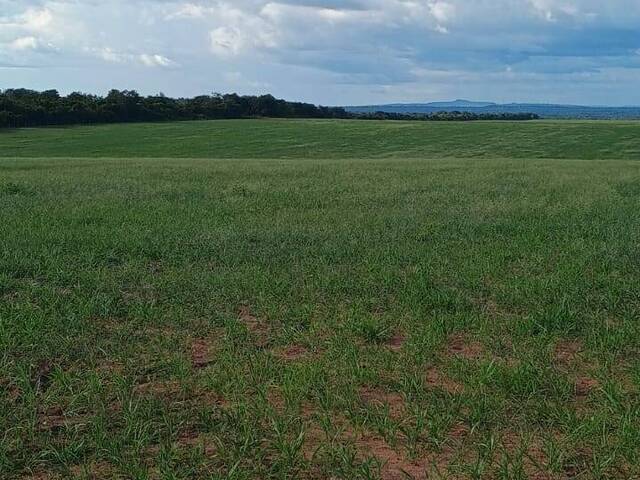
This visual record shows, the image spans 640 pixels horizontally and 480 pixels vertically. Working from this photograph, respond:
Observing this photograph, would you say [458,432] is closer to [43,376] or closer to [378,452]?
[378,452]

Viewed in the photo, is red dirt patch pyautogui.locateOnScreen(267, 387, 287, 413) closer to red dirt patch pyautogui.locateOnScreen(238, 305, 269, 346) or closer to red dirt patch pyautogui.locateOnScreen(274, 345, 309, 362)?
red dirt patch pyautogui.locateOnScreen(274, 345, 309, 362)

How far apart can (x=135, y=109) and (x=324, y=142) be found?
37.8 m

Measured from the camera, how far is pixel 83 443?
3783 millimetres

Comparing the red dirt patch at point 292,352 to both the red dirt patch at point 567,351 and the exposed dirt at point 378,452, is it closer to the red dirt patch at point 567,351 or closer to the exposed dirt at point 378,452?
the exposed dirt at point 378,452

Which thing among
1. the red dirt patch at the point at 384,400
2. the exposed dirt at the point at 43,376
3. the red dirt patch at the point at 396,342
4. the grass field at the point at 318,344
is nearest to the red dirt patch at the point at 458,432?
the grass field at the point at 318,344

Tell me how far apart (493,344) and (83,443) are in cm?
305

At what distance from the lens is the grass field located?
3.71m

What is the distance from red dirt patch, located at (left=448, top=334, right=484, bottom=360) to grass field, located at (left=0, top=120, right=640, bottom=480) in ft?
0.07

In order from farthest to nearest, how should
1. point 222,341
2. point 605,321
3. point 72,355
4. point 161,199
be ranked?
1. point 161,199
2. point 605,321
3. point 222,341
4. point 72,355

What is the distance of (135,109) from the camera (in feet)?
283

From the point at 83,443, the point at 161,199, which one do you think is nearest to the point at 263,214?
Answer: the point at 161,199

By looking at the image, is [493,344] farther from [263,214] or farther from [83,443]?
[263,214]

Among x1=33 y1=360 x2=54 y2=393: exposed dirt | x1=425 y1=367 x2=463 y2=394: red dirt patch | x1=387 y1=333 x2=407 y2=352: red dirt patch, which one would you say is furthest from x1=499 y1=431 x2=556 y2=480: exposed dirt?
x1=33 y1=360 x2=54 y2=393: exposed dirt

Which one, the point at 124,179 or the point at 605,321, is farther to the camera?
the point at 124,179
